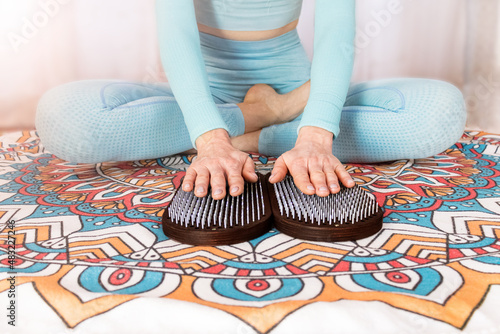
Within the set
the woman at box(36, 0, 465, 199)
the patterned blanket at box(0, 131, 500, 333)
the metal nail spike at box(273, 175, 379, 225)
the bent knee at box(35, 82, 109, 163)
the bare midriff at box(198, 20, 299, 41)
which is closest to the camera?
the patterned blanket at box(0, 131, 500, 333)

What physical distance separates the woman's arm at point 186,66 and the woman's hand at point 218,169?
35mm

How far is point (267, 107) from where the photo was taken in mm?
1085

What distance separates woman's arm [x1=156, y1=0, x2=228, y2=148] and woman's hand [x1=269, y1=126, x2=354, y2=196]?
0.46ft

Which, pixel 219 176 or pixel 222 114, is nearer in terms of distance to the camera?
pixel 219 176

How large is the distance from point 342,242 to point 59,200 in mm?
499

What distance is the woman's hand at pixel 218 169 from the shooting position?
60 cm

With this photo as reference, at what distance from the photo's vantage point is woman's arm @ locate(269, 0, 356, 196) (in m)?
0.64

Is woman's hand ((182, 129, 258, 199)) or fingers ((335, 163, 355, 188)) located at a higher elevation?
woman's hand ((182, 129, 258, 199))

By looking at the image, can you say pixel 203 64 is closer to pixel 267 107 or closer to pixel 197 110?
pixel 197 110

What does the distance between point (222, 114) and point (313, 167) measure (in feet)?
1.26

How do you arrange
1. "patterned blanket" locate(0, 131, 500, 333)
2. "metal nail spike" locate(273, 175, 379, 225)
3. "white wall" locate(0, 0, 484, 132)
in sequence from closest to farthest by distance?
"patterned blanket" locate(0, 131, 500, 333) < "metal nail spike" locate(273, 175, 379, 225) < "white wall" locate(0, 0, 484, 132)

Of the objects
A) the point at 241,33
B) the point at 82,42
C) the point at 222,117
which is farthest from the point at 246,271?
the point at 82,42

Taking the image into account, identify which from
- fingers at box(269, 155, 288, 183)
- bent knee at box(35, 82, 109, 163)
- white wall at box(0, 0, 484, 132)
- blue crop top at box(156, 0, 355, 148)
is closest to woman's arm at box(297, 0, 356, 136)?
blue crop top at box(156, 0, 355, 148)

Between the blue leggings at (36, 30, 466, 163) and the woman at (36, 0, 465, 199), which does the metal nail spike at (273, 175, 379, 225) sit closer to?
the woman at (36, 0, 465, 199)
